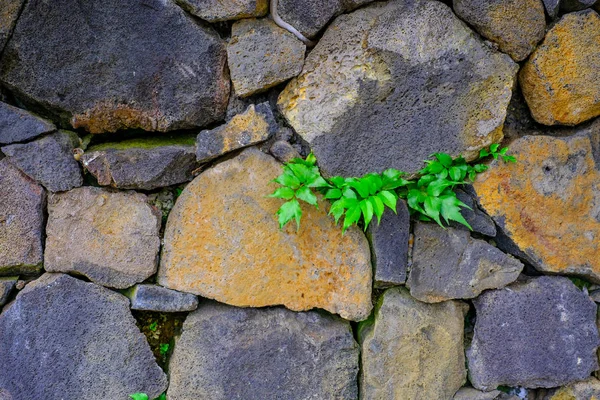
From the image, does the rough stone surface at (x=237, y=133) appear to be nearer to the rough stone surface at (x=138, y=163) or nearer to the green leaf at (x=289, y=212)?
the rough stone surface at (x=138, y=163)

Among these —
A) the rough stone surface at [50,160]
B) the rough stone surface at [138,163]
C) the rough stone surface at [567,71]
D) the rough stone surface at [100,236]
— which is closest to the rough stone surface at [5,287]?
the rough stone surface at [100,236]

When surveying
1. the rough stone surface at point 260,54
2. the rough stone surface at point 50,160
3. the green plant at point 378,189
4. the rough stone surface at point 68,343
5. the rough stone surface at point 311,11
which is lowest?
the rough stone surface at point 68,343

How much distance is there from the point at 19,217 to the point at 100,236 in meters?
0.34

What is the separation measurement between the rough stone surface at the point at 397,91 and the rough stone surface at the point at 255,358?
2.38 feet

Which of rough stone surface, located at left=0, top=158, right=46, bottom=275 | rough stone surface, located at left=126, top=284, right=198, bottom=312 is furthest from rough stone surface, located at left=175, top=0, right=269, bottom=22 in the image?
rough stone surface, located at left=126, top=284, right=198, bottom=312

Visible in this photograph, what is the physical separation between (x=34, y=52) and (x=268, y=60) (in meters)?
0.91

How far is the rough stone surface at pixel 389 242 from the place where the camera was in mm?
2090

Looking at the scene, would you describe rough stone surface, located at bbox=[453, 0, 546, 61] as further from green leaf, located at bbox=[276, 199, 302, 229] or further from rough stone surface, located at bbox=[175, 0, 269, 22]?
green leaf, located at bbox=[276, 199, 302, 229]

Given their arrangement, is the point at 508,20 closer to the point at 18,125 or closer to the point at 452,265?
the point at 452,265

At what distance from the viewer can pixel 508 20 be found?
1.94 m

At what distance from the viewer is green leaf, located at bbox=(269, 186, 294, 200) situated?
→ 1.97 meters

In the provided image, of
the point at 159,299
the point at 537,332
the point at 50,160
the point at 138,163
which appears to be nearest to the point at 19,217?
the point at 50,160

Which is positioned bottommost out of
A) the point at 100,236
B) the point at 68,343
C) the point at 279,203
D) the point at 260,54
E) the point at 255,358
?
the point at 68,343

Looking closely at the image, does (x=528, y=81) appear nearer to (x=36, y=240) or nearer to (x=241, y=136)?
(x=241, y=136)
